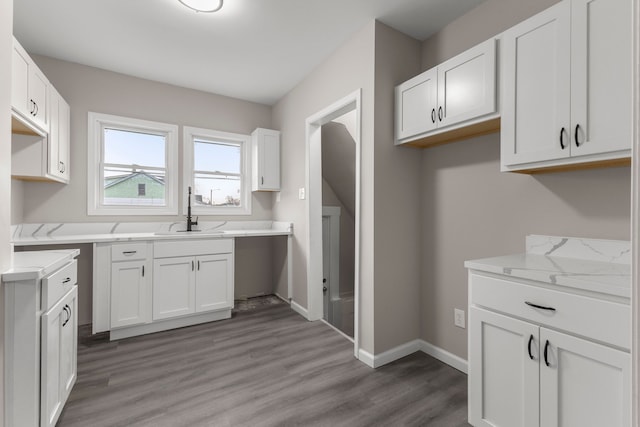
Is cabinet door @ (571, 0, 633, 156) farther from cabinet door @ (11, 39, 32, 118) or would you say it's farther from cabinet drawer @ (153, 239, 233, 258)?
cabinet door @ (11, 39, 32, 118)

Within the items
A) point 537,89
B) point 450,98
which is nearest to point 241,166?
point 450,98

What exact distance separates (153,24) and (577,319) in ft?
10.4

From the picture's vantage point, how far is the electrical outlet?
2.08m

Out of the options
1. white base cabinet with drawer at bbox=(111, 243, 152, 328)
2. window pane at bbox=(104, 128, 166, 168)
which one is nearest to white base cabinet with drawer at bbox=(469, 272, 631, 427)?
white base cabinet with drawer at bbox=(111, 243, 152, 328)

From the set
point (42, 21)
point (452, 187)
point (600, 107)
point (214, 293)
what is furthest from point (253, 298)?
point (600, 107)

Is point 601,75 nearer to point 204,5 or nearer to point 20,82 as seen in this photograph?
point 204,5

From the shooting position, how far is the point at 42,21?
2232 millimetres

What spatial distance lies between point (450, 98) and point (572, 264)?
1.15 m

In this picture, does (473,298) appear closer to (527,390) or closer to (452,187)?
(527,390)

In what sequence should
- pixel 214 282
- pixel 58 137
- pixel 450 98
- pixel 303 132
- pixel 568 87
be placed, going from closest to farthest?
1. pixel 568 87
2. pixel 450 98
3. pixel 58 137
4. pixel 214 282
5. pixel 303 132

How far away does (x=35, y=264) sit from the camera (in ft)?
4.54

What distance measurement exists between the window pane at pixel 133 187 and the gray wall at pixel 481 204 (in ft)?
9.42

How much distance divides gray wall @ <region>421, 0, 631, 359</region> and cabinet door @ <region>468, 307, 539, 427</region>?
2.16ft

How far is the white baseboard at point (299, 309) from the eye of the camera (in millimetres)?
3059
